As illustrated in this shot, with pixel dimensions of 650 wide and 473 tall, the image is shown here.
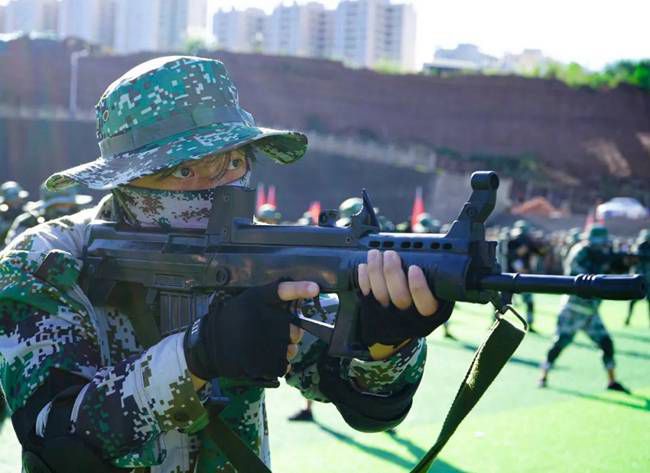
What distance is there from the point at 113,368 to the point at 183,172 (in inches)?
26.1

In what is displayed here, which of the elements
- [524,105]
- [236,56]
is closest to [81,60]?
[236,56]

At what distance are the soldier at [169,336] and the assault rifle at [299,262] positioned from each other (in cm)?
5

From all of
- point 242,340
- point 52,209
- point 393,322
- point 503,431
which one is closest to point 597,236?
point 503,431

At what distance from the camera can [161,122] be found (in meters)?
2.74

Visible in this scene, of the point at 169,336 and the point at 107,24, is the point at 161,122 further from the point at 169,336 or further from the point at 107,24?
the point at 107,24

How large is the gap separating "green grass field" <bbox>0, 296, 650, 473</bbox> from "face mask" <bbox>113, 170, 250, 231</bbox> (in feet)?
13.5

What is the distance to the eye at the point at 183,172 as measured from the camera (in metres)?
2.69

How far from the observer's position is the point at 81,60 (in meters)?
67.5

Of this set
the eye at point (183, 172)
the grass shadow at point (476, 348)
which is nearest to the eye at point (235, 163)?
the eye at point (183, 172)

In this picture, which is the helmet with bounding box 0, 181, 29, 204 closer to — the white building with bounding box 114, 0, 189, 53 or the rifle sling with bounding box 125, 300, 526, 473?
the rifle sling with bounding box 125, 300, 526, 473

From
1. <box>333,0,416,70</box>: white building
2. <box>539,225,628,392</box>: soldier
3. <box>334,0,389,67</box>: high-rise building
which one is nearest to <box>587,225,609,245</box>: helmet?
<box>539,225,628,392</box>: soldier

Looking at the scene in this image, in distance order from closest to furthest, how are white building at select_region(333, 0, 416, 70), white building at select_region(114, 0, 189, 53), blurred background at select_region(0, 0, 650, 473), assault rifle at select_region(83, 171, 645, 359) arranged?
assault rifle at select_region(83, 171, 645, 359) → blurred background at select_region(0, 0, 650, 473) → white building at select_region(114, 0, 189, 53) → white building at select_region(333, 0, 416, 70)

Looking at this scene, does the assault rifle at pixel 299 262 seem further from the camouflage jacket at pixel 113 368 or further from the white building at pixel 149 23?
the white building at pixel 149 23

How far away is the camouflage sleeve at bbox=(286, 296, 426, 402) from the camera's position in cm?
262
